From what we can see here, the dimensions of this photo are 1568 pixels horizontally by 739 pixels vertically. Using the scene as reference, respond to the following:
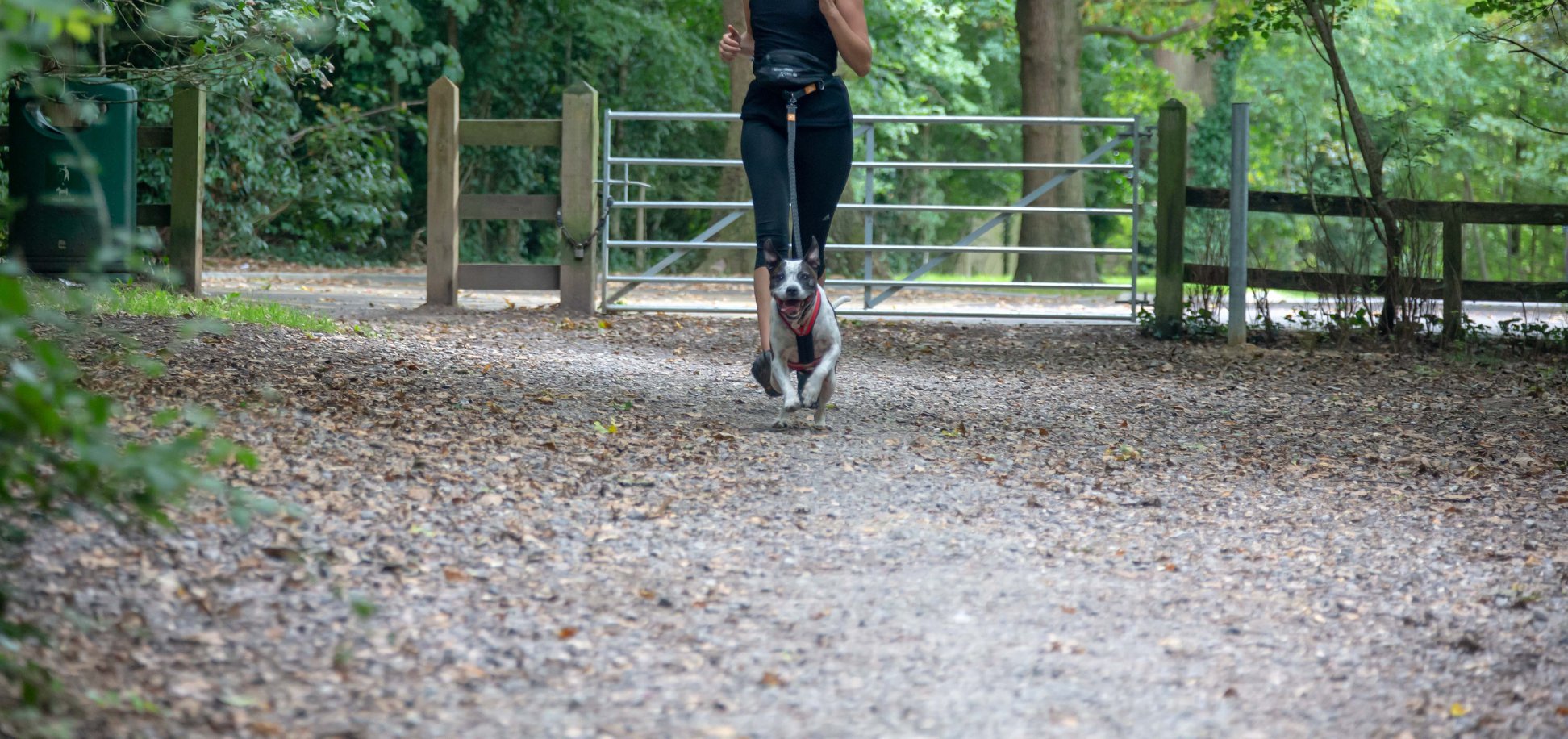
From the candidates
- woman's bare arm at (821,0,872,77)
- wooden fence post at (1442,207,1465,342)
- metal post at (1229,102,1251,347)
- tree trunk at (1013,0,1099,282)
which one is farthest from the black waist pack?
tree trunk at (1013,0,1099,282)

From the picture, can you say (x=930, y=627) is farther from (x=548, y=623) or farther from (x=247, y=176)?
(x=247, y=176)

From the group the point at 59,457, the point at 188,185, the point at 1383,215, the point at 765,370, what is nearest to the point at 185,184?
the point at 188,185

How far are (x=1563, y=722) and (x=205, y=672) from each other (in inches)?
102

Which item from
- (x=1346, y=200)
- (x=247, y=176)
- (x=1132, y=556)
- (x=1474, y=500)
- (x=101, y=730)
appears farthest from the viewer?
(x=247, y=176)

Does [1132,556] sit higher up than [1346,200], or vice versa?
[1346,200]

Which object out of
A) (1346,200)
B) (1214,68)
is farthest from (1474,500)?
(1214,68)

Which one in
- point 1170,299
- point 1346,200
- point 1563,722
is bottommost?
point 1563,722

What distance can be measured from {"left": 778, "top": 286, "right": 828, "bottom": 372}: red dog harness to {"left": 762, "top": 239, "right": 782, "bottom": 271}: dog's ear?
0.61 feet

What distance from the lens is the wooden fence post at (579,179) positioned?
1084 centimetres

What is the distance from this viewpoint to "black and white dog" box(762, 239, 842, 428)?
5500mm

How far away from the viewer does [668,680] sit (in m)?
2.89

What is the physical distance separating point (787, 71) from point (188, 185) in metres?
6.02

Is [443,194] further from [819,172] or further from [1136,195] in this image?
[819,172]

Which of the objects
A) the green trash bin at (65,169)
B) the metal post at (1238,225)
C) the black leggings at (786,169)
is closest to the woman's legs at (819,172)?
the black leggings at (786,169)
